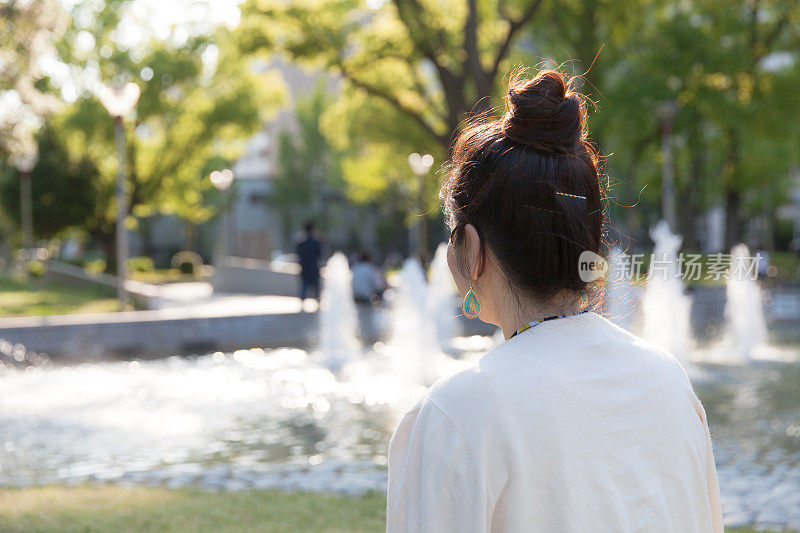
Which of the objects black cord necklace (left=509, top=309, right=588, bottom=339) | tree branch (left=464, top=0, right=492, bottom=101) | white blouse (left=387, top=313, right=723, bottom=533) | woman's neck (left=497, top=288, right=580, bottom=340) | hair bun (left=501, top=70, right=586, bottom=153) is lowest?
white blouse (left=387, top=313, right=723, bottom=533)

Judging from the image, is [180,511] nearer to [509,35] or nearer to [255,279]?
[509,35]

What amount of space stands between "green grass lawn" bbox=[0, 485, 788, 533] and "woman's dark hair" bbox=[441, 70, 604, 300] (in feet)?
11.1

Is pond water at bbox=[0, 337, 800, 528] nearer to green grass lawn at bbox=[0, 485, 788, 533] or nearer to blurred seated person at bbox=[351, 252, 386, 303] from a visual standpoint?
green grass lawn at bbox=[0, 485, 788, 533]

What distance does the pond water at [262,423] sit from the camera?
578 cm

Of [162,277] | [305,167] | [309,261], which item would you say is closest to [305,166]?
[305,167]

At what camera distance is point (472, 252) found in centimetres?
134

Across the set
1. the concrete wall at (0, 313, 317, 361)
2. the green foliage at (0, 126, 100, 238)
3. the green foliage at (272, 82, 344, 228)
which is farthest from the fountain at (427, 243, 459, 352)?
the green foliage at (272, 82, 344, 228)

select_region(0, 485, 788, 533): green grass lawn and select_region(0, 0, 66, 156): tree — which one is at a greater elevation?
select_region(0, 0, 66, 156): tree

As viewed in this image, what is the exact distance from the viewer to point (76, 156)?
34.3 meters

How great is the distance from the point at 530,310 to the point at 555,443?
0.23m

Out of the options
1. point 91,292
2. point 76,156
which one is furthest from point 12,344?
point 76,156

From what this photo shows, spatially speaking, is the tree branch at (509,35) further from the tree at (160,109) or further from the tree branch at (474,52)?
the tree at (160,109)

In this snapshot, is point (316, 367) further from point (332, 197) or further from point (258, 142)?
point (258, 142)

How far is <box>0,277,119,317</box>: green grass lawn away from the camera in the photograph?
1838 cm
